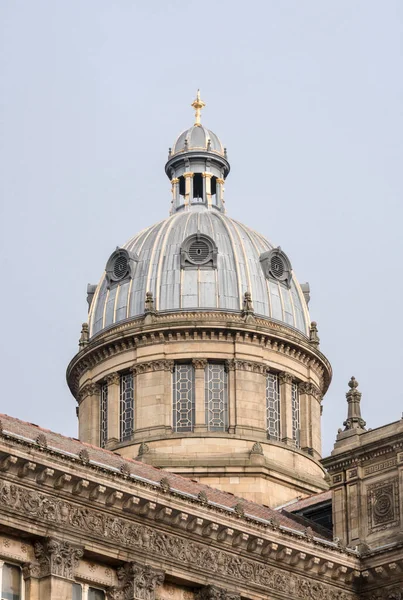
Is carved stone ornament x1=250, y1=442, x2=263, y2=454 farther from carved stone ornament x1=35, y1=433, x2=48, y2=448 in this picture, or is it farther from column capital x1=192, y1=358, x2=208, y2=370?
carved stone ornament x1=35, y1=433, x2=48, y2=448

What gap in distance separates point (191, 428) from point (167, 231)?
11052mm

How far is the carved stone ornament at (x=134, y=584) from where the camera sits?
51.9 metres

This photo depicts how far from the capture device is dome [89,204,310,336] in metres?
79.1

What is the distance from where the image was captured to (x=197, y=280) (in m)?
79.6

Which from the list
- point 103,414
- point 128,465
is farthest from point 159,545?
point 103,414

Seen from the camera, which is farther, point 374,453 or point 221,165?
point 221,165

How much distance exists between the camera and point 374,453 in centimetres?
6209

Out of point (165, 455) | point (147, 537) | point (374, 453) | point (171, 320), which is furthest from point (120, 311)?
point (147, 537)

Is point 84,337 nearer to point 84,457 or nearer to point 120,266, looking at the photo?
point 120,266

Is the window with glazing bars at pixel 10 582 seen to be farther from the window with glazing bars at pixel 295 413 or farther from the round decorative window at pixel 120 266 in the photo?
the round decorative window at pixel 120 266

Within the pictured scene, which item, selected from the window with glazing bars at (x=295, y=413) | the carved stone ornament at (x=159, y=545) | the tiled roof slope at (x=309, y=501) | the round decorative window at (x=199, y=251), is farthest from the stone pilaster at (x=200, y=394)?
the carved stone ornament at (x=159, y=545)

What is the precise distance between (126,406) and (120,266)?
7.48 metres

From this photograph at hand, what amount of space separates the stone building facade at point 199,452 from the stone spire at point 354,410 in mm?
94

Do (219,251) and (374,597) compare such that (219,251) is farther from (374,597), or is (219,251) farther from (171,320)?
(374,597)
